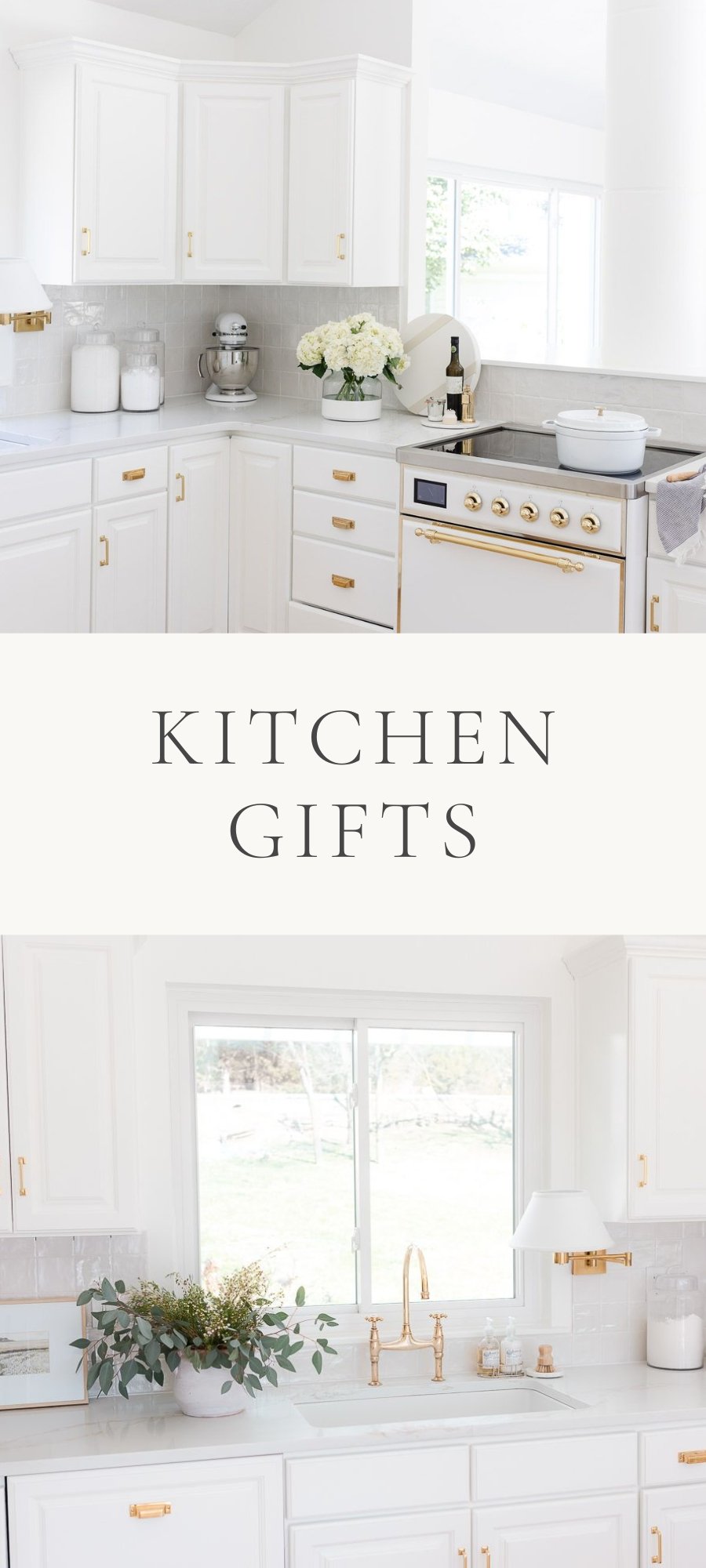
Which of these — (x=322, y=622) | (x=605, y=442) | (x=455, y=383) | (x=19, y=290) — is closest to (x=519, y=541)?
(x=605, y=442)

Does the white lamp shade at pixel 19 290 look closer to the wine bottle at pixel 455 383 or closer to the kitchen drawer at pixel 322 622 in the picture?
the kitchen drawer at pixel 322 622

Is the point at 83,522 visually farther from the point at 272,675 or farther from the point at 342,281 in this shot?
the point at 272,675

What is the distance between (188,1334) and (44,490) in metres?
2.24

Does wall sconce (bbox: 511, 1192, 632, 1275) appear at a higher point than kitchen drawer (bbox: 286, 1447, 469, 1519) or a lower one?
higher

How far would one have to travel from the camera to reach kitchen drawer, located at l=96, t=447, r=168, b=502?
4.12 metres

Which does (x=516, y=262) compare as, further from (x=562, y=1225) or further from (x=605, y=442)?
(x=562, y=1225)

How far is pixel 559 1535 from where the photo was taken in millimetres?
3111

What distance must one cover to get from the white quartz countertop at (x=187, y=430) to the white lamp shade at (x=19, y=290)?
0.35 m

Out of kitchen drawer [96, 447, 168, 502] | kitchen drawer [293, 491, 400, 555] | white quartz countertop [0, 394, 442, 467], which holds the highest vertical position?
white quartz countertop [0, 394, 442, 467]

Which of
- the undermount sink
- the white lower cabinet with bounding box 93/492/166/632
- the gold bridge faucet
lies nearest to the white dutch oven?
the white lower cabinet with bounding box 93/492/166/632

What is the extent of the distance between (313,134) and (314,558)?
1353 mm

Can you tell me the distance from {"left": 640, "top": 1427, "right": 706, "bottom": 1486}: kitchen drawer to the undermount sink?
0.62 ft

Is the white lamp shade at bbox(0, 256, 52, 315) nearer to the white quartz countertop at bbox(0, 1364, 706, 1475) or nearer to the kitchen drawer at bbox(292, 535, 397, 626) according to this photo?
the kitchen drawer at bbox(292, 535, 397, 626)

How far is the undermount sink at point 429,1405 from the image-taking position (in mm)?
3371
